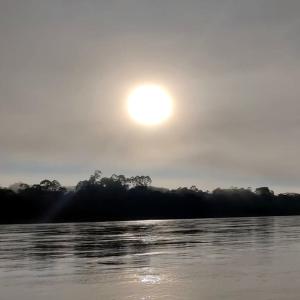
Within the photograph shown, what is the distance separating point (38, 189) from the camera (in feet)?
590

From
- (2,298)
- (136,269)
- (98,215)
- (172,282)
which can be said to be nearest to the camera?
(2,298)

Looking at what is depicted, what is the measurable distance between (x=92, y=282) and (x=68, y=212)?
487ft

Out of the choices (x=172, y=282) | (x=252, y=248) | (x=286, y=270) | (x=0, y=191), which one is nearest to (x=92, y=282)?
(x=172, y=282)

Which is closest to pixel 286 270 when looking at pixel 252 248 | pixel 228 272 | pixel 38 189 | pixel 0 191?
pixel 228 272

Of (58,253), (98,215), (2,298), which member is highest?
(98,215)

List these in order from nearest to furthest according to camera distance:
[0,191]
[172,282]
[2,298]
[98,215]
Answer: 1. [2,298]
2. [172,282]
3. [0,191]
4. [98,215]

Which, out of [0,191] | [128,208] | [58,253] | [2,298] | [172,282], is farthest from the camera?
[128,208]

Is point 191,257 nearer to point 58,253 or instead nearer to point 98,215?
point 58,253

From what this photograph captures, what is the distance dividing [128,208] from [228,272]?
16199cm

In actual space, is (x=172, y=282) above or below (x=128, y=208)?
below

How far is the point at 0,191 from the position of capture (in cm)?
16288

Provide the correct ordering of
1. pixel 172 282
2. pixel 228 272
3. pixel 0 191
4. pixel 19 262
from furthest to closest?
pixel 0 191 < pixel 19 262 < pixel 228 272 < pixel 172 282

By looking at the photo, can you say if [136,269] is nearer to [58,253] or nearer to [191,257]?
[191,257]

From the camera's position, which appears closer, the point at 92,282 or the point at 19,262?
the point at 92,282
